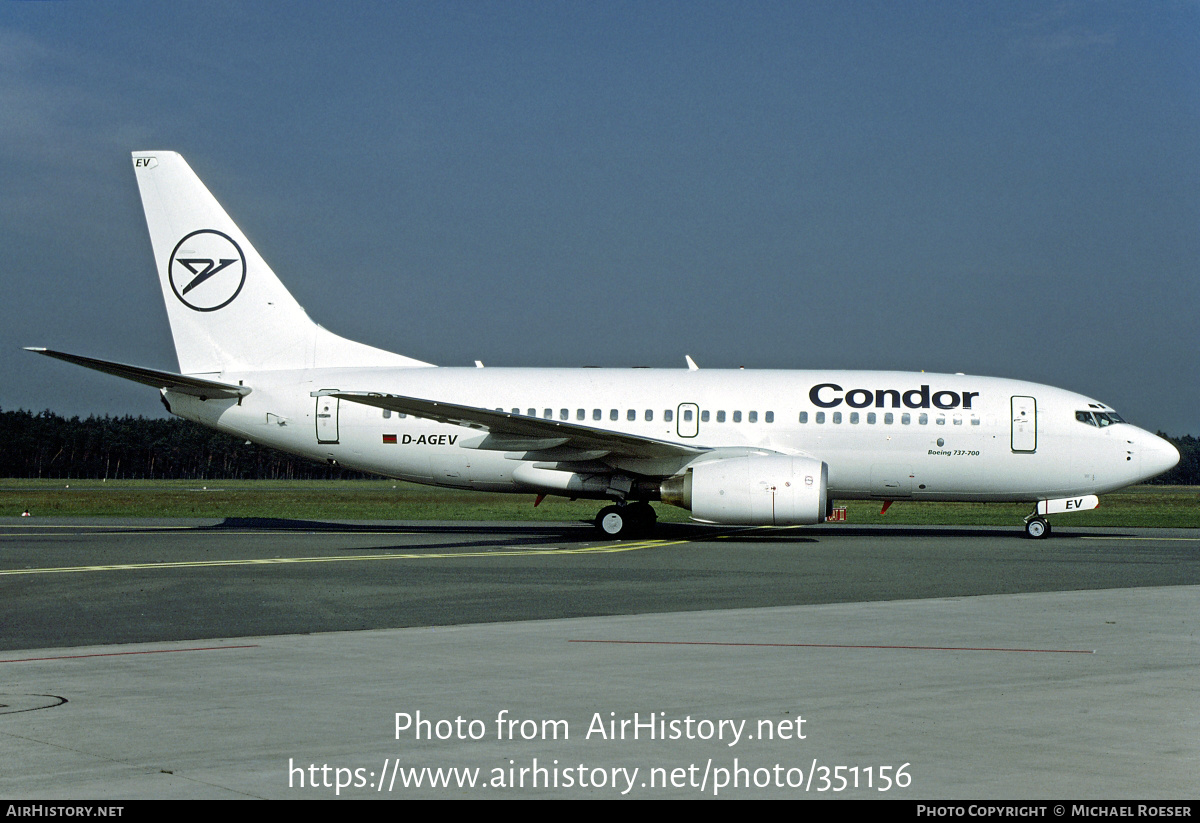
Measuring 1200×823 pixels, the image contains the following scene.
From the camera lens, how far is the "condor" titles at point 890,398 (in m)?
25.0

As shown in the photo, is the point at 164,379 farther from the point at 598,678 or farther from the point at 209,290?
the point at 598,678

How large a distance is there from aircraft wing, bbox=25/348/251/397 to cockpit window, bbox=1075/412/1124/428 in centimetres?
1830

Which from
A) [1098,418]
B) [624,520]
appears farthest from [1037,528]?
[624,520]

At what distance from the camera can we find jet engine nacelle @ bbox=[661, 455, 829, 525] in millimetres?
22297

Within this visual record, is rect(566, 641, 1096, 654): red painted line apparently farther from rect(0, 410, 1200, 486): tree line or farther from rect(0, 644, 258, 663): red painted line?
rect(0, 410, 1200, 486): tree line

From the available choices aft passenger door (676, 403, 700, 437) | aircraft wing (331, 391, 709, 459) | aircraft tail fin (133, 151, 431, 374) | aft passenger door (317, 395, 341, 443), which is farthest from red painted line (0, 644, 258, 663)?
aircraft tail fin (133, 151, 431, 374)

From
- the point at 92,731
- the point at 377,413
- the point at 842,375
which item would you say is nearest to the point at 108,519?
the point at 377,413

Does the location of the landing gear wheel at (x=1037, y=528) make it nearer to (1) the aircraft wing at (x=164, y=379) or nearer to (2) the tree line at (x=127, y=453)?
(1) the aircraft wing at (x=164, y=379)

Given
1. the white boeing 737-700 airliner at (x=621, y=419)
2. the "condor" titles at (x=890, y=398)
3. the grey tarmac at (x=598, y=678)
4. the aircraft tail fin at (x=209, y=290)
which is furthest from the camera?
the aircraft tail fin at (x=209, y=290)

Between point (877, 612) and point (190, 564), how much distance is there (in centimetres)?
1057

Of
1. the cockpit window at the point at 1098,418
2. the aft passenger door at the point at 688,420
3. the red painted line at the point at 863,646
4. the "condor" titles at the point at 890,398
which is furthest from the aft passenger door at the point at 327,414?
the red painted line at the point at 863,646

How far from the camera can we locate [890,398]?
2512 cm

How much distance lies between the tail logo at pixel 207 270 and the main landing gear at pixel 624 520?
10.2 meters
